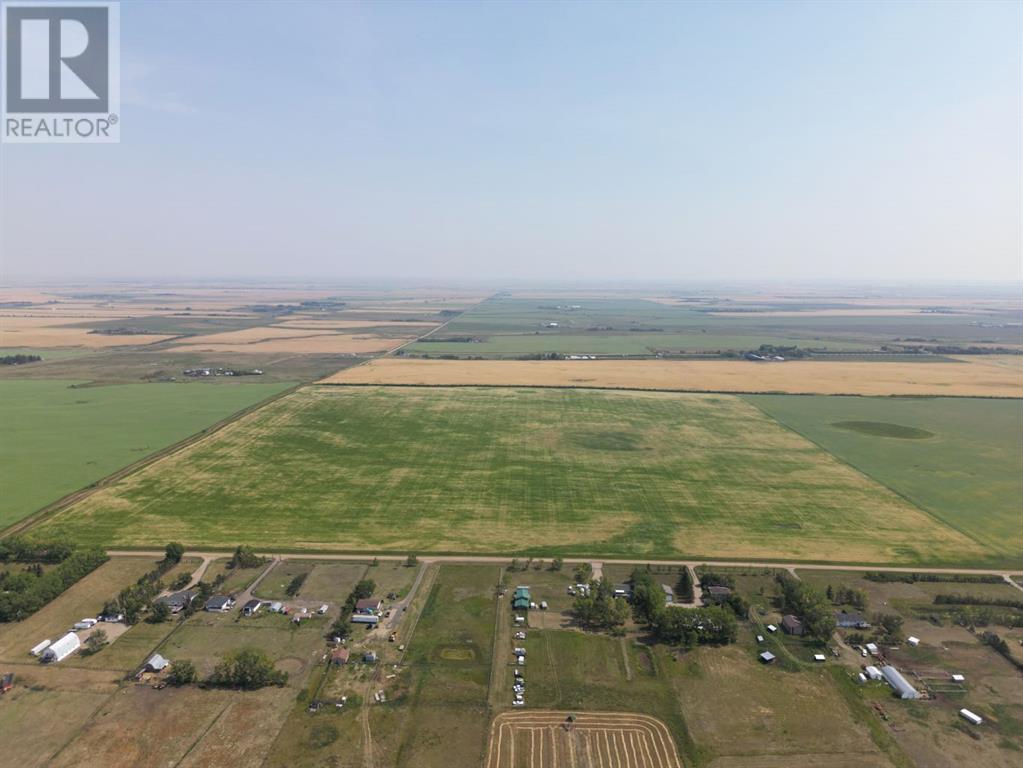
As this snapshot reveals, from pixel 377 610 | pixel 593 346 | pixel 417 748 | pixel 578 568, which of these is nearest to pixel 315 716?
pixel 417 748

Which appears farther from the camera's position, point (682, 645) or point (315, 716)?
point (682, 645)

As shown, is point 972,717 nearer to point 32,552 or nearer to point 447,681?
point 447,681

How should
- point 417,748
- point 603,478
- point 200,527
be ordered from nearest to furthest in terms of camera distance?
point 417,748, point 200,527, point 603,478

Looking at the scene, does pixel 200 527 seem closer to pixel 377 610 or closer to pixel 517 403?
pixel 377 610

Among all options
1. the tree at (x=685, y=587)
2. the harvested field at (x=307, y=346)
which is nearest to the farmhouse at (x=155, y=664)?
the tree at (x=685, y=587)

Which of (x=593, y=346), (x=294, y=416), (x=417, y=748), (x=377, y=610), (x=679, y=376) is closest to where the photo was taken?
(x=417, y=748)

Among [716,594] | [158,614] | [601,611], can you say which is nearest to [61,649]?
[158,614]

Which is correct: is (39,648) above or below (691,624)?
below
